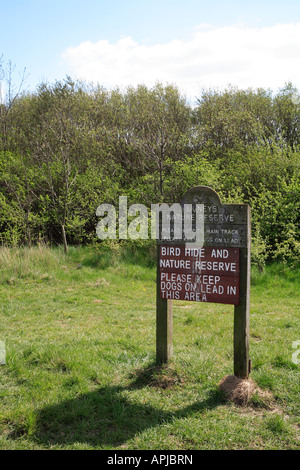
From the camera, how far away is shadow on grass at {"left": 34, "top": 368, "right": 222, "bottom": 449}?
357 cm

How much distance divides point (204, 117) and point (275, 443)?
1706cm

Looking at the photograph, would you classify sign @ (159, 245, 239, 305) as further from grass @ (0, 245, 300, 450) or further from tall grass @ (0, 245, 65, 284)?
tall grass @ (0, 245, 65, 284)

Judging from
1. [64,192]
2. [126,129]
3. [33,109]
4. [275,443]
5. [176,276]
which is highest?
[33,109]

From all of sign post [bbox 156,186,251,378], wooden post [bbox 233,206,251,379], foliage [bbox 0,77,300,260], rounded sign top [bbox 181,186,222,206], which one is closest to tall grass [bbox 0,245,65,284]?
foliage [bbox 0,77,300,260]

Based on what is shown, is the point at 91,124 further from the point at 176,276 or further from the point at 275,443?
the point at 275,443

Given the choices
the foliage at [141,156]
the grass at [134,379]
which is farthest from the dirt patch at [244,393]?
the foliage at [141,156]

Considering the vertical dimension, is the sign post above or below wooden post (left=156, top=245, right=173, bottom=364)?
above

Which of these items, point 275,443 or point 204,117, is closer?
point 275,443

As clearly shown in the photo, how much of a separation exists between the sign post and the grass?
46cm

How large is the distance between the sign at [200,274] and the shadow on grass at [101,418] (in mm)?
1082

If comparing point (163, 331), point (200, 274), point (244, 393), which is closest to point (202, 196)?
point (200, 274)

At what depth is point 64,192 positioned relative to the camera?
16219 millimetres

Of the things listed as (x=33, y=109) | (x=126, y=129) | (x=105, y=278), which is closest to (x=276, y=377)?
(x=105, y=278)

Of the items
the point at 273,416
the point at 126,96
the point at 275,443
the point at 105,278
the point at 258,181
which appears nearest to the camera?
the point at 275,443
